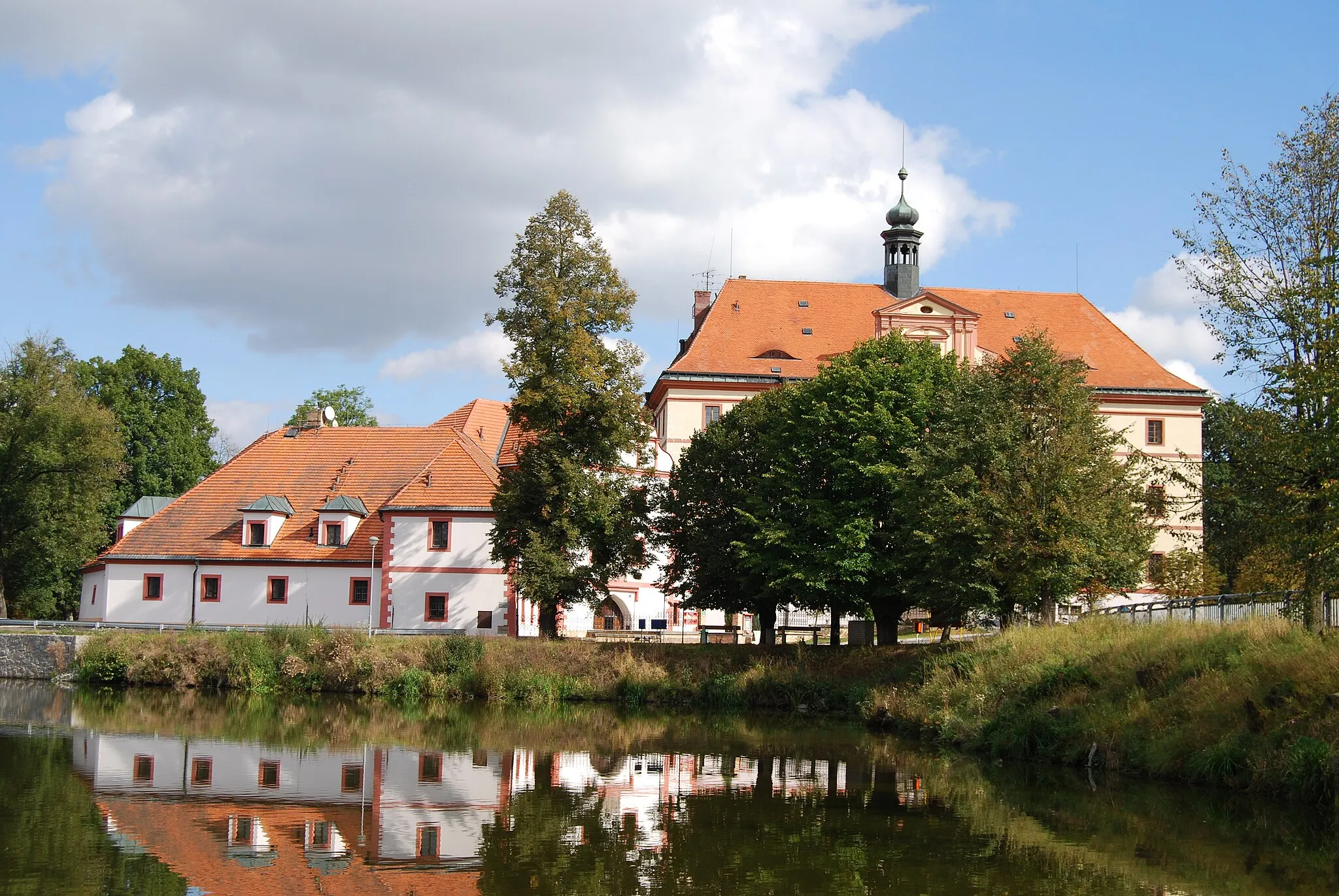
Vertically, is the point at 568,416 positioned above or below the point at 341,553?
above

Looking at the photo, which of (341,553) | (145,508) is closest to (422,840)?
(341,553)

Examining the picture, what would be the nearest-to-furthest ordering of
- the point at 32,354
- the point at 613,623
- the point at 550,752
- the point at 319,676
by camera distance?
the point at 550,752 → the point at 319,676 → the point at 613,623 → the point at 32,354

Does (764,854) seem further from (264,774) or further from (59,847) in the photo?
(264,774)

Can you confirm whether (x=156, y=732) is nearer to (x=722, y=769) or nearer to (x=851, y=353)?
(x=722, y=769)

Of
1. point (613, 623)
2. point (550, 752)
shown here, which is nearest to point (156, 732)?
point (550, 752)

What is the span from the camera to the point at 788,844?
15508 mm

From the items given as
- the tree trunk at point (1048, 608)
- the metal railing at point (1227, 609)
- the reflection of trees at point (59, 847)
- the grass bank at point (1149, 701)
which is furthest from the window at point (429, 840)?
the tree trunk at point (1048, 608)

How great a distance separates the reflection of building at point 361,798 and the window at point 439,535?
19986 mm

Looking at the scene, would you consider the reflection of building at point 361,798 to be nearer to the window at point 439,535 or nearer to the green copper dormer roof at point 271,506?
the window at point 439,535

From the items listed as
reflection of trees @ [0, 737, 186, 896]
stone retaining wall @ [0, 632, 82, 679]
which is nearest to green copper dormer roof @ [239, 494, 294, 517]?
stone retaining wall @ [0, 632, 82, 679]

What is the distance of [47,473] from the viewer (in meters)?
52.7

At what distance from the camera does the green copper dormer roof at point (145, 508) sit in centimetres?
5284

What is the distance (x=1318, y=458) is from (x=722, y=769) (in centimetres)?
1132

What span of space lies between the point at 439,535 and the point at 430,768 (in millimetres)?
23956
